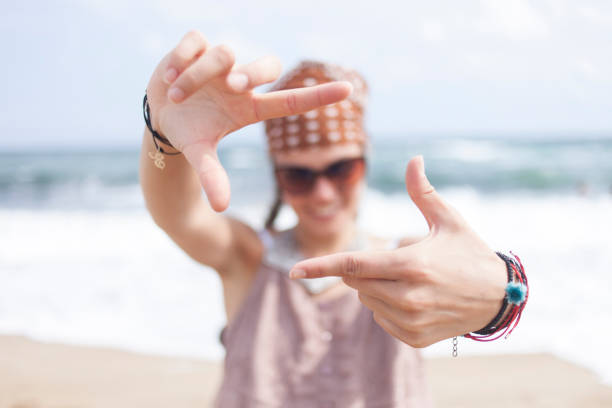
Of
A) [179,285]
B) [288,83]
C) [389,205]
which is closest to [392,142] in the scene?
[389,205]

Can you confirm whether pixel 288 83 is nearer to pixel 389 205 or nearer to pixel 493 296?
pixel 493 296

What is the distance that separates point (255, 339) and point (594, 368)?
149 inches

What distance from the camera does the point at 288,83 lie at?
6.62ft

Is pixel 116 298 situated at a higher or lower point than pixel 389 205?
higher

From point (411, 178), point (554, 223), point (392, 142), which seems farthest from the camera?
point (392, 142)

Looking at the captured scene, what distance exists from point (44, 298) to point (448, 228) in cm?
618

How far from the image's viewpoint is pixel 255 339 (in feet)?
6.27

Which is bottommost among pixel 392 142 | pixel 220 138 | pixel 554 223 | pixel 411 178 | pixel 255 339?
pixel 392 142

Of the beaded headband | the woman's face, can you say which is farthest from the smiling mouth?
the beaded headband

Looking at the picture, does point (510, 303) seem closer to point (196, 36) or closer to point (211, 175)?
point (211, 175)

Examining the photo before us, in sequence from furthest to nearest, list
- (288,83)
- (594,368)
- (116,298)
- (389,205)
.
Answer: (389,205)
(116,298)
(594,368)
(288,83)

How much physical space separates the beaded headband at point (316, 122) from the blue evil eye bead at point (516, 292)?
0.99 metres

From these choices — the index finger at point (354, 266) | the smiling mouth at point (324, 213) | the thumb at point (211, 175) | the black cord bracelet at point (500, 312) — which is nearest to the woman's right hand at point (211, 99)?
the thumb at point (211, 175)

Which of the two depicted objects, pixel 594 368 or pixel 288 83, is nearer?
pixel 288 83
